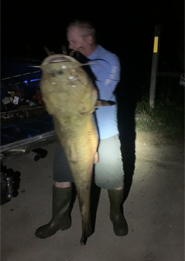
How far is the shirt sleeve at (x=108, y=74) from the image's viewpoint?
2.19 meters

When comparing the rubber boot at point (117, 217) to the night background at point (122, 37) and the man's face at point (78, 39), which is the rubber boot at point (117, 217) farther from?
the man's face at point (78, 39)

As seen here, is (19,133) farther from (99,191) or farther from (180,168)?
(180,168)

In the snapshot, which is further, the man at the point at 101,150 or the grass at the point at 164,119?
the grass at the point at 164,119

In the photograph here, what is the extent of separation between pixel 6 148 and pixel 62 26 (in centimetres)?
1555

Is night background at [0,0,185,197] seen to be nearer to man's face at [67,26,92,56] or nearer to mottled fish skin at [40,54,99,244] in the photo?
mottled fish skin at [40,54,99,244]

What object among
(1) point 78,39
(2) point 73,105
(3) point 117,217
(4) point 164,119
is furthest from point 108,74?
(4) point 164,119

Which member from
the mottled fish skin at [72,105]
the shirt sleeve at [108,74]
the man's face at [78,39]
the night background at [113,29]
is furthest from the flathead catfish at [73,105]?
the night background at [113,29]

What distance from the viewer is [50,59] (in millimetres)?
1591

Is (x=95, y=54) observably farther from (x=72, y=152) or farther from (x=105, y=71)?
(x=72, y=152)

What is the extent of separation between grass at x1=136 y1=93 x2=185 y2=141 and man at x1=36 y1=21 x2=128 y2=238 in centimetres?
270

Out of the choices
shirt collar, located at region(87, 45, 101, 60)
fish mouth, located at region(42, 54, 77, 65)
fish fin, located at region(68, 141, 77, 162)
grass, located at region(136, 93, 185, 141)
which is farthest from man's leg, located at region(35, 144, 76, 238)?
grass, located at region(136, 93, 185, 141)

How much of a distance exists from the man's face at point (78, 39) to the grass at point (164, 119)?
132 inches

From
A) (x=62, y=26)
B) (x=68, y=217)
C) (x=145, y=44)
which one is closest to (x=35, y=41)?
(x=62, y=26)

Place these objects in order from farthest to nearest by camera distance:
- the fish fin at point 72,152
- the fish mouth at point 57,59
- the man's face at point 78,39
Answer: the man's face at point 78,39, the fish fin at point 72,152, the fish mouth at point 57,59
